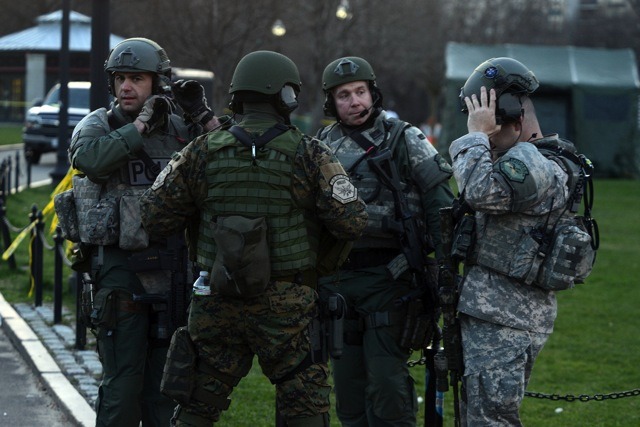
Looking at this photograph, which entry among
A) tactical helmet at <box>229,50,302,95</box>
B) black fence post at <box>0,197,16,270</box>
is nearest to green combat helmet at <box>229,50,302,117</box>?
tactical helmet at <box>229,50,302,95</box>

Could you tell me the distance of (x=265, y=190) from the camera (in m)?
5.03

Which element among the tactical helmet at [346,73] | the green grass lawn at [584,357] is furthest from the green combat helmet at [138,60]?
the green grass lawn at [584,357]

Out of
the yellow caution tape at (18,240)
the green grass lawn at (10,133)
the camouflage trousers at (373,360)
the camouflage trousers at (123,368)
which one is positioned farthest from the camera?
the green grass lawn at (10,133)

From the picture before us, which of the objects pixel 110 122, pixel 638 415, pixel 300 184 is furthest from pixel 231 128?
pixel 638 415

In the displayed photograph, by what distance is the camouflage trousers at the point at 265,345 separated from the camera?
5.06 metres

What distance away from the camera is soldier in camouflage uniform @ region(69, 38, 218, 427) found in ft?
19.6

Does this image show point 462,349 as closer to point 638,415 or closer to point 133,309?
point 133,309

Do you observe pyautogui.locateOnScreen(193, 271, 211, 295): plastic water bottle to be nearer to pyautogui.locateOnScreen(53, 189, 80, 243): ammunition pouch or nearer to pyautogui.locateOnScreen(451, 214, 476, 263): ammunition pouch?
pyautogui.locateOnScreen(451, 214, 476, 263): ammunition pouch

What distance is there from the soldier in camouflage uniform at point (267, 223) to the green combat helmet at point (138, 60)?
1.12 metres

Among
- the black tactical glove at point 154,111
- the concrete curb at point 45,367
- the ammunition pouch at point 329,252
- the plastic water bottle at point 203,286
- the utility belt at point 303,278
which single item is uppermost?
the black tactical glove at point 154,111

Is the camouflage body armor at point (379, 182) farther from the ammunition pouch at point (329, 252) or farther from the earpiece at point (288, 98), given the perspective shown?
the earpiece at point (288, 98)

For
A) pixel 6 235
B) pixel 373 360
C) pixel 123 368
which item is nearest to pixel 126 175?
pixel 123 368

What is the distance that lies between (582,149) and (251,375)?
84.6 feet

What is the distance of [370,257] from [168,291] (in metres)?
1.07
